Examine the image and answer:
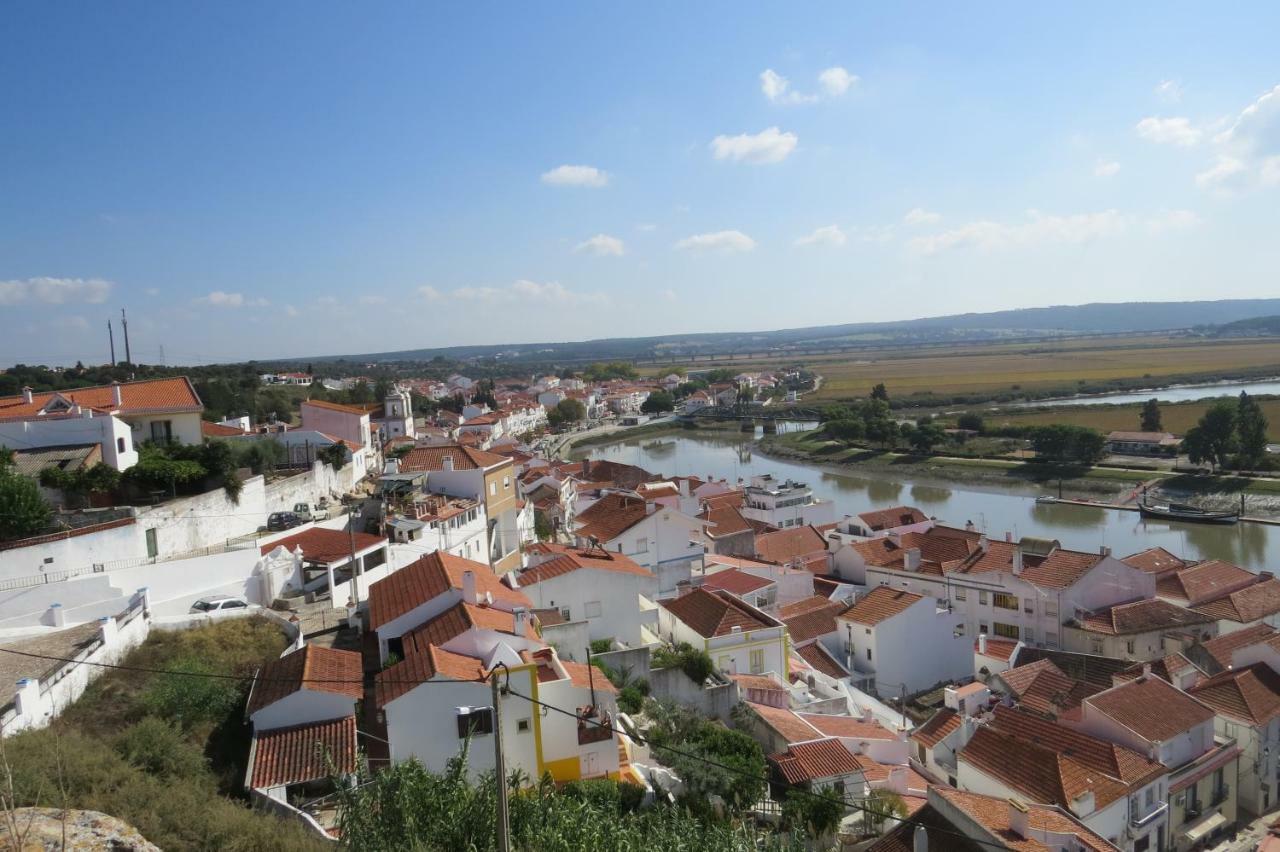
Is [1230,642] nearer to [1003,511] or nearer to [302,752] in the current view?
[302,752]

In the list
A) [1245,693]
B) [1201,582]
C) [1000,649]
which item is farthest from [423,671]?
[1201,582]

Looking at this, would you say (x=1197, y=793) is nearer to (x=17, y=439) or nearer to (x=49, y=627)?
(x=49, y=627)

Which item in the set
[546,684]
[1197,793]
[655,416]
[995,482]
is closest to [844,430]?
[995,482]

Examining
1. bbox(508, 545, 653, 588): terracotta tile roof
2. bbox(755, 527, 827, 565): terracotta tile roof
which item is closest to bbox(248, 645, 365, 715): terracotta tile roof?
bbox(508, 545, 653, 588): terracotta tile roof

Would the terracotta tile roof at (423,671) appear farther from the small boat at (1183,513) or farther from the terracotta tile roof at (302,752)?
the small boat at (1183,513)

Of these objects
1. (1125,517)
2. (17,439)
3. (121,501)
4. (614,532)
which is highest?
(17,439)

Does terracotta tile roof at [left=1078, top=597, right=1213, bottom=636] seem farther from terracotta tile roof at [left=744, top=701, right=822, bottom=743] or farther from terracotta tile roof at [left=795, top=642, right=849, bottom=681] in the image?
terracotta tile roof at [left=744, top=701, right=822, bottom=743]
